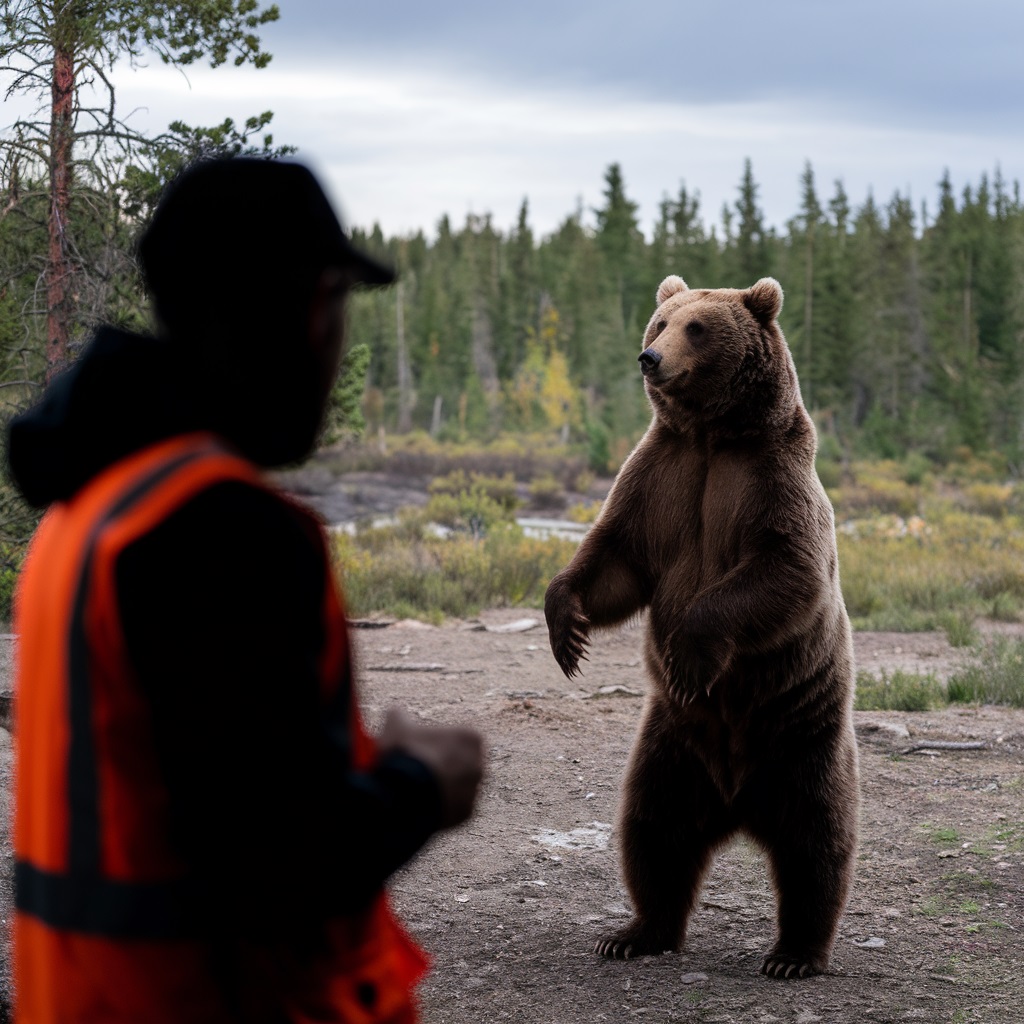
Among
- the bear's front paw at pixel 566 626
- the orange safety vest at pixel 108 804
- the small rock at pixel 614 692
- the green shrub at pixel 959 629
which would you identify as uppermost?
the orange safety vest at pixel 108 804

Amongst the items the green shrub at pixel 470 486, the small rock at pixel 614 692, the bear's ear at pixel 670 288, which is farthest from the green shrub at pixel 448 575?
the green shrub at pixel 470 486

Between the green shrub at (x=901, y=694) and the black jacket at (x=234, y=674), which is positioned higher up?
the black jacket at (x=234, y=674)

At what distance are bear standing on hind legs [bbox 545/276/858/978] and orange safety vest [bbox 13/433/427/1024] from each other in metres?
2.47

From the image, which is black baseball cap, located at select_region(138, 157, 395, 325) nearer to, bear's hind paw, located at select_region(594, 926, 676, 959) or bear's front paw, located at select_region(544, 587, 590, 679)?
bear's front paw, located at select_region(544, 587, 590, 679)

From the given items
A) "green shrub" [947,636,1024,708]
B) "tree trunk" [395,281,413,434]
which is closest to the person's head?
"green shrub" [947,636,1024,708]

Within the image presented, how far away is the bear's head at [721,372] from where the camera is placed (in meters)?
4.07

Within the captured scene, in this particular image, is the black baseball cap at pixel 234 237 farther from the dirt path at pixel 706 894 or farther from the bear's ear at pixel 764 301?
the dirt path at pixel 706 894

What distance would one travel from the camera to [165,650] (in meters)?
1.42

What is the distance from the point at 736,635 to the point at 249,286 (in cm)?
260

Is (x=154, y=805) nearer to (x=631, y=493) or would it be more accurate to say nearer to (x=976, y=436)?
(x=631, y=493)

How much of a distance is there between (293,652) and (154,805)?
0.83 ft

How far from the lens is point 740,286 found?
43688mm

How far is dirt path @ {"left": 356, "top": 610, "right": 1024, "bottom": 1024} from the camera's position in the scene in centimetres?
411

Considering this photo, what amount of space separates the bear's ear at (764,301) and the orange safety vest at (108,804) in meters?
2.99
